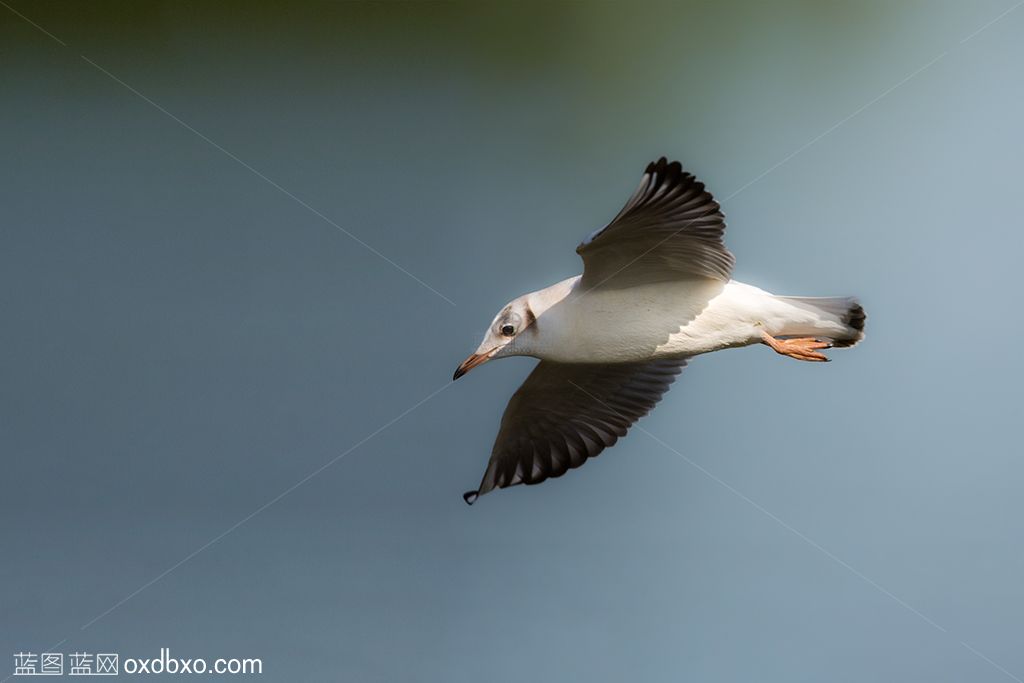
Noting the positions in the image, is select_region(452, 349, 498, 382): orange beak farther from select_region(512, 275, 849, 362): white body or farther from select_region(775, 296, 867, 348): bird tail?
select_region(775, 296, 867, 348): bird tail

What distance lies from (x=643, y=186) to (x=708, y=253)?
18 centimetres

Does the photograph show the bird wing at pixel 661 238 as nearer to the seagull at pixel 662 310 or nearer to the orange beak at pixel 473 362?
the seagull at pixel 662 310

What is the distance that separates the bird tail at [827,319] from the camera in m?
1.63

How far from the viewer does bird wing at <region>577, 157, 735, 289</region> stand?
1.45 m

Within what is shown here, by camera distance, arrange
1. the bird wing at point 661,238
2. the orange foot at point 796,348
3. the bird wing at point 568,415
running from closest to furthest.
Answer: the bird wing at point 661,238 → the orange foot at point 796,348 → the bird wing at point 568,415

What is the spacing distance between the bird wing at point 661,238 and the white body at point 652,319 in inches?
0.9

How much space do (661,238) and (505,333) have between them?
0.26 meters

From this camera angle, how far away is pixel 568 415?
77.0 inches

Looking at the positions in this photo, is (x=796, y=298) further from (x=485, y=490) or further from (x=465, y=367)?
(x=485, y=490)

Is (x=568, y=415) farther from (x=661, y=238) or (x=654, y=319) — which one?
(x=661, y=238)

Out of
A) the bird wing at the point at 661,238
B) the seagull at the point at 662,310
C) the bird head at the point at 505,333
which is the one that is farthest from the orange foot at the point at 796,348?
the bird head at the point at 505,333

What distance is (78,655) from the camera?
7.90ft

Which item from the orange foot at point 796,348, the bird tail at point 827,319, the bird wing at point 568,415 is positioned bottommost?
the orange foot at point 796,348

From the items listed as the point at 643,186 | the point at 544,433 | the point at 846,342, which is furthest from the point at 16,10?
the point at 846,342
